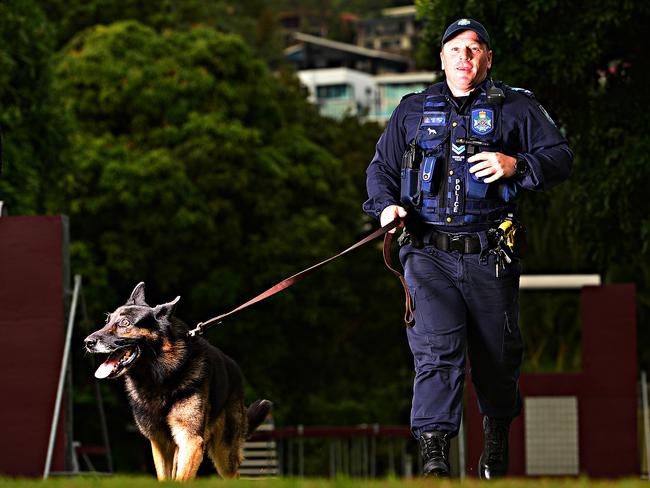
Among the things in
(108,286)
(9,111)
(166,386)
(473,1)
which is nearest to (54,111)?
(9,111)

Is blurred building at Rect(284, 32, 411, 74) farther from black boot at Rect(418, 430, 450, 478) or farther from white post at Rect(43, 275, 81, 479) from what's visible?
black boot at Rect(418, 430, 450, 478)

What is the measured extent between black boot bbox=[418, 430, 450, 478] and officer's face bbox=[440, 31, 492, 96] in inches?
66.8

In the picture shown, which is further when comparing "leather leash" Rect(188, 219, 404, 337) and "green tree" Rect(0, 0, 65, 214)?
"green tree" Rect(0, 0, 65, 214)

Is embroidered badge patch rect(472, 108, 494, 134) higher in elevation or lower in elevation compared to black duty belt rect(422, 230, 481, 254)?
higher

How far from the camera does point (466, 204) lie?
28.6 feet

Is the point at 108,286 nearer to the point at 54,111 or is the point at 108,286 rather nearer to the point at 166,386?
the point at 54,111

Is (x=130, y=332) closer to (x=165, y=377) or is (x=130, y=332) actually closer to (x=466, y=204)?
(x=165, y=377)

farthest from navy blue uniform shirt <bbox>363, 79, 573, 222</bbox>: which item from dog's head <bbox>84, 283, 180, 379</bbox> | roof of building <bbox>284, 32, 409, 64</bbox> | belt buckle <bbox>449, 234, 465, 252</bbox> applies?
roof of building <bbox>284, 32, 409, 64</bbox>

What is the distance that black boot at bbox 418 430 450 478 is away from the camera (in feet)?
26.9

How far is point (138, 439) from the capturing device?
37.4 meters

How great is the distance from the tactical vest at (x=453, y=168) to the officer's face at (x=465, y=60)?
3.5 inches

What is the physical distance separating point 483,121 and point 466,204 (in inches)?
16.2

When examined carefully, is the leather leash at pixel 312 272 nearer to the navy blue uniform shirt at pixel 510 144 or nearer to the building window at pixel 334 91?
the navy blue uniform shirt at pixel 510 144

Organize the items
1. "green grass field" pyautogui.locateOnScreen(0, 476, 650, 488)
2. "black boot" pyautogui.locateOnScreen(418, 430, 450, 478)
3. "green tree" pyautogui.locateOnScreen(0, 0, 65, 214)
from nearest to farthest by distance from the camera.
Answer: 1. "green grass field" pyautogui.locateOnScreen(0, 476, 650, 488)
2. "black boot" pyautogui.locateOnScreen(418, 430, 450, 478)
3. "green tree" pyautogui.locateOnScreen(0, 0, 65, 214)
